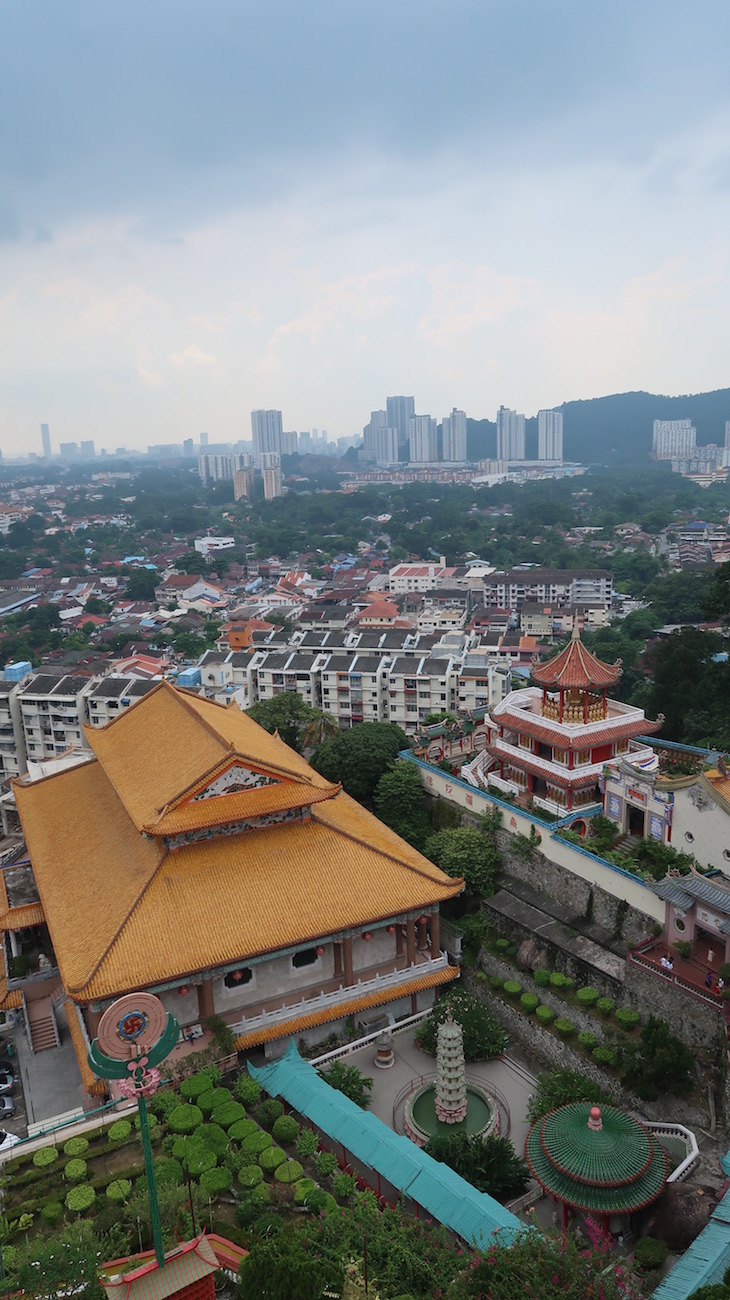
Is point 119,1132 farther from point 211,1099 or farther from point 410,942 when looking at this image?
point 410,942

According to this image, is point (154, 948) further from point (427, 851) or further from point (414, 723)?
point (414, 723)

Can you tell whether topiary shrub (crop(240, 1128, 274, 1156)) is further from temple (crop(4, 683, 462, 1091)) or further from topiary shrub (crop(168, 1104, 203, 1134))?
temple (crop(4, 683, 462, 1091))

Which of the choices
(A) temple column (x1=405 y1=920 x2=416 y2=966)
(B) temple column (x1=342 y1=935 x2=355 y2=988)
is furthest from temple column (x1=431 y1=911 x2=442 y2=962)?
(B) temple column (x1=342 y1=935 x2=355 y2=988)

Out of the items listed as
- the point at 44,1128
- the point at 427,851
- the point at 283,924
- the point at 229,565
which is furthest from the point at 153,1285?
the point at 229,565

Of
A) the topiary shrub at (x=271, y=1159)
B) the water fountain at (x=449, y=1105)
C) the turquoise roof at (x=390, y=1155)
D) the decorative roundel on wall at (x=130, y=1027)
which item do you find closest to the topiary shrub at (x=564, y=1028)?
the water fountain at (x=449, y=1105)

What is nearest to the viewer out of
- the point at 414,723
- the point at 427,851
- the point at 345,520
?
the point at 427,851

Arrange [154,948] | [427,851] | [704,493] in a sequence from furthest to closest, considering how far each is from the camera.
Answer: [704,493], [427,851], [154,948]
